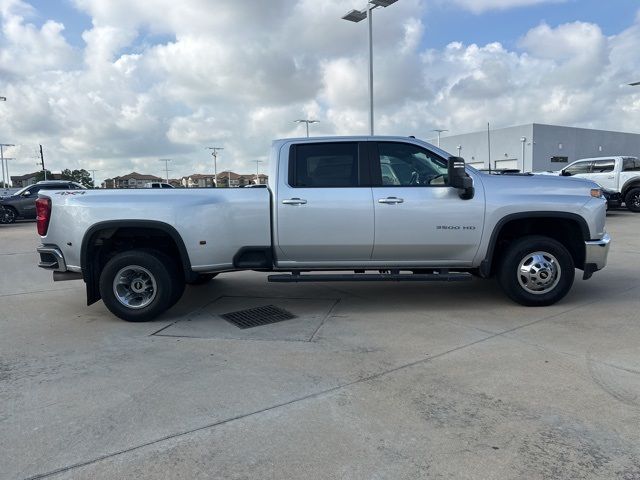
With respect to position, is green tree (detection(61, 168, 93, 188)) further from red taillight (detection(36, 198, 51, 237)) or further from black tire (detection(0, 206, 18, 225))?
red taillight (detection(36, 198, 51, 237))

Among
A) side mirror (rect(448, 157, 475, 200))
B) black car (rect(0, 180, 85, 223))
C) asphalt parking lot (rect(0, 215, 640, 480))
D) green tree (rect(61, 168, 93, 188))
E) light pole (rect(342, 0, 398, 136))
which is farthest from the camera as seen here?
green tree (rect(61, 168, 93, 188))

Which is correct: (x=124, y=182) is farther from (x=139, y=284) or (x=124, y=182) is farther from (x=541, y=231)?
(x=541, y=231)

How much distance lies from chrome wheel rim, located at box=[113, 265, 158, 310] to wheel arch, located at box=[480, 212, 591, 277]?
12.4ft

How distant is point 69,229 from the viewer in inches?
211

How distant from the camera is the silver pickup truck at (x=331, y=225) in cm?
536

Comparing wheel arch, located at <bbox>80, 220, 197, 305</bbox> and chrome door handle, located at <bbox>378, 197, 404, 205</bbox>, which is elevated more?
chrome door handle, located at <bbox>378, 197, 404, 205</bbox>

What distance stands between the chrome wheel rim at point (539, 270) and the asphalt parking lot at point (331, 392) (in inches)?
13.2

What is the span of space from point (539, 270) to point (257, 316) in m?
3.30

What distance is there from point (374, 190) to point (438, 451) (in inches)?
126

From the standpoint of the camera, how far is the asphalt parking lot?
9.04ft

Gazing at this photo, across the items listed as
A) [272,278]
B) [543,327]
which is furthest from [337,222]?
[543,327]

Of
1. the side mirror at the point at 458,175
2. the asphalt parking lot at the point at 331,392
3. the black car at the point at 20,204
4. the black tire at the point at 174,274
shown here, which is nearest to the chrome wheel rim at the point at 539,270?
the asphalt parking lot at the point at 331,392

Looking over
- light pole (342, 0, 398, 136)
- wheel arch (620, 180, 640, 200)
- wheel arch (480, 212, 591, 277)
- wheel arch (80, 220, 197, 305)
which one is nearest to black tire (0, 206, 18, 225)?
light pole (342, 0, 398, 136)

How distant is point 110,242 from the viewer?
5660 millimetres
